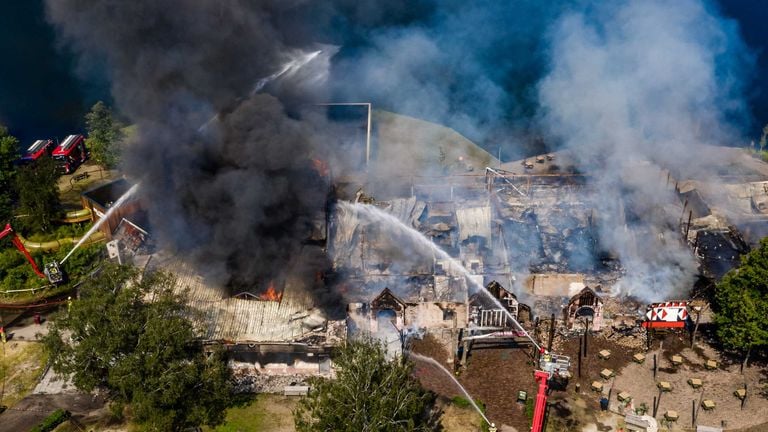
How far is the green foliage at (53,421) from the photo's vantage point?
27.2 meters

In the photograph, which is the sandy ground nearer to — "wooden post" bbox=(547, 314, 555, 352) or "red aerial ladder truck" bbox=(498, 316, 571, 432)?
"red aerial ladder truck" bbox=(498, 316, 571, 432)

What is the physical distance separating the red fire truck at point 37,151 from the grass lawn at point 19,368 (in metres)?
19.0

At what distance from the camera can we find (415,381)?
2616cm

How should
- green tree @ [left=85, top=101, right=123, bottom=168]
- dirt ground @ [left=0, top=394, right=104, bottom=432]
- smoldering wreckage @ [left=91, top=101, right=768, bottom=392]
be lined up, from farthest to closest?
green tree @ [left=85, top=101, right=123, bottom=168], smoldering wreckage @ [left=91, top=101, right=768, bottom=392], dirt ground @ [left=0, top=394, right=104, bottom=432]

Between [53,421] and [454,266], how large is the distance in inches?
744

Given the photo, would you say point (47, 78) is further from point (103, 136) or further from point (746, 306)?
point (746, 306)

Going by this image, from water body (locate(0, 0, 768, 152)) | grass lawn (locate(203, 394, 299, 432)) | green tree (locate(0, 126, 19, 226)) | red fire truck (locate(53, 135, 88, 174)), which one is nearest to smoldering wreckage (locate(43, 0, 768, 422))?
grass lawn (locate(203, 394, 299, 432))

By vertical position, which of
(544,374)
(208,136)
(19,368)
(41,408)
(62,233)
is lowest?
(41,408)

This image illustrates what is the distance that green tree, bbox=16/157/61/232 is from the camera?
3969cm

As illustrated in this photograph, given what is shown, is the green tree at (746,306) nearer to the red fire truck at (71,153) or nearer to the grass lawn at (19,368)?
the grass lawn at (19,368)

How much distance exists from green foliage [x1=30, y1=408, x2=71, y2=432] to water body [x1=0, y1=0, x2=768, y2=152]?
32.8m

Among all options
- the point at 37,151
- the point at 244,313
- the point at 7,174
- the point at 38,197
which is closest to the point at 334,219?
the point at 244,313

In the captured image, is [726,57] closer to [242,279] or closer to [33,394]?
[242,279]

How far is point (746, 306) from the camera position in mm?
28375
